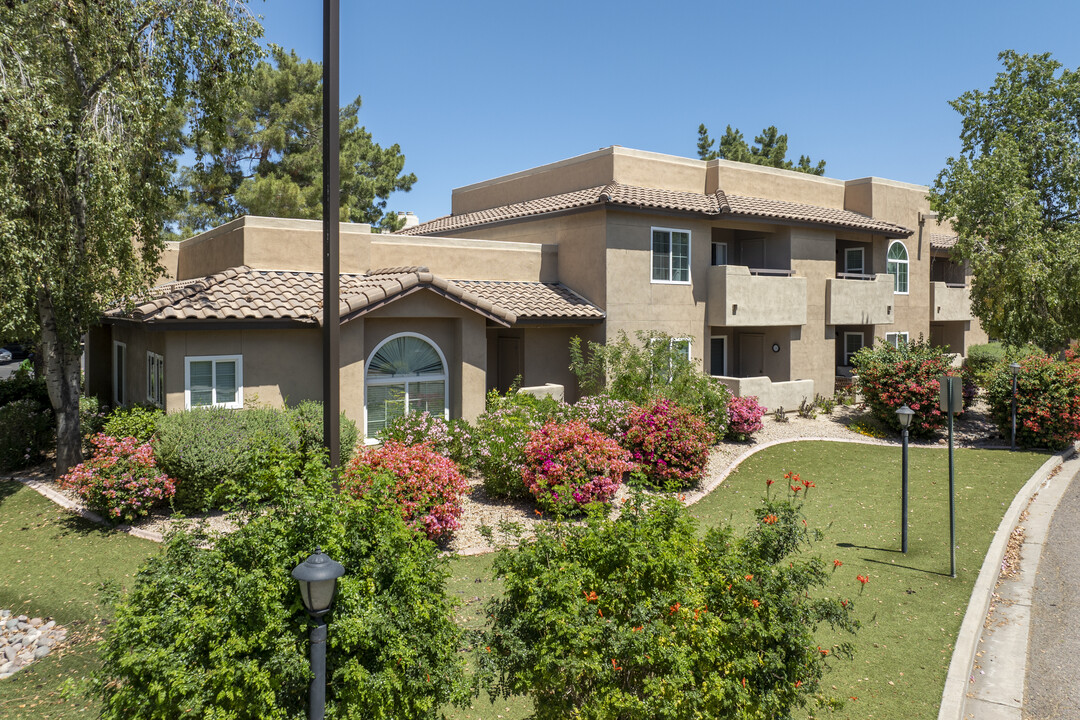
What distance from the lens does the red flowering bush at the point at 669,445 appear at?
15.0 m

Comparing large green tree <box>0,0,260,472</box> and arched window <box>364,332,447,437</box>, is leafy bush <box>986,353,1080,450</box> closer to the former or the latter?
arched window <box>364,332,447,437</box>

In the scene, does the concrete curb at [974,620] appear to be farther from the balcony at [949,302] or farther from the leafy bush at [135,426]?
the balcony at [949,302]

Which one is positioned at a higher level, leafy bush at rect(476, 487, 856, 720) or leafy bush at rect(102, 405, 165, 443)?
leafy bush at rect(102, 405, 165, 443)

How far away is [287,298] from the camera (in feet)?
50.9

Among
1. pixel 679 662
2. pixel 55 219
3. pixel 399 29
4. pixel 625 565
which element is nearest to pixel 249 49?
pixel 399 29

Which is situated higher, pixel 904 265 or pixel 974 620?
pixel 904 265

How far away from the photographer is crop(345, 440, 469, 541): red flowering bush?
10977 millimetres

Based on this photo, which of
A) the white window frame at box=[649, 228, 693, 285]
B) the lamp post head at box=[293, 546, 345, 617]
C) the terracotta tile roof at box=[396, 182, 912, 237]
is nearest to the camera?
the lamp post head at box=[293, 546, 345, 617]

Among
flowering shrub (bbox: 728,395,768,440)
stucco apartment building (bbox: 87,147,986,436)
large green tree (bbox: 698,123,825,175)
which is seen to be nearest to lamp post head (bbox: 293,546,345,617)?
stucco apartment building (bbox: 87,147,986,436)

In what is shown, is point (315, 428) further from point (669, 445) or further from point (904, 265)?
point (904, 265)

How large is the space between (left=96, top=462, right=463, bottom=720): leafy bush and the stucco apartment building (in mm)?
10125

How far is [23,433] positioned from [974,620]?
743 inches

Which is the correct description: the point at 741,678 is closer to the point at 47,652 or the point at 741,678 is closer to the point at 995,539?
the point at 47,652

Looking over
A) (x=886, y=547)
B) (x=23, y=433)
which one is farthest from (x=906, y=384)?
(x=23, y=433)
